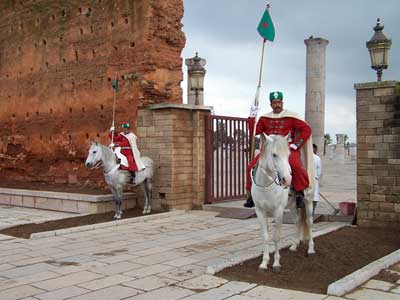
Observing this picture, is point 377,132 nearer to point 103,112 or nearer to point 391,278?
point 391,278

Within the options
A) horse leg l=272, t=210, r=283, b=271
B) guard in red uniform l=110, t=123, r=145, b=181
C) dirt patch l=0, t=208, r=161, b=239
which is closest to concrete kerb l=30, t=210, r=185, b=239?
dirt patch l=0, t=208, r=161, b=239

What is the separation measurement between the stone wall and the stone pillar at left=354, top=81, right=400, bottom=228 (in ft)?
17.6

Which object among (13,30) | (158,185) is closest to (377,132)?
(158,185)

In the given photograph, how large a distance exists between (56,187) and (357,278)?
1054 centimetres

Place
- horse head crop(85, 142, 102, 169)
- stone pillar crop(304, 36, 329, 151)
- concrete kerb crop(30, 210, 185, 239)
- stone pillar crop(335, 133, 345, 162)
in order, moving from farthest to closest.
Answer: stone pillar crop(335, 133, 345, 162)
stone pillar crop(304, 36, 329, 151)
horse head crop(85, 142, 102, 169)
concrete kerb crop(30, 210, 185, 239)

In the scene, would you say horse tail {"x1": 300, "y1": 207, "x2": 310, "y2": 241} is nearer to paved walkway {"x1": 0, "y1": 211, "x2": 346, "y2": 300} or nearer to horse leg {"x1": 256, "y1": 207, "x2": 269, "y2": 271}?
paved walkway {"x1": 0, "y1": 211, "x2": 346, "y2": 300}

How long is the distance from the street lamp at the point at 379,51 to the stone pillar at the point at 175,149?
4173 mm

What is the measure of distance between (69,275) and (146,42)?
24.1 feet

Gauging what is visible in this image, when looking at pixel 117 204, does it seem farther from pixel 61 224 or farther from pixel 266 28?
pixel 266 28

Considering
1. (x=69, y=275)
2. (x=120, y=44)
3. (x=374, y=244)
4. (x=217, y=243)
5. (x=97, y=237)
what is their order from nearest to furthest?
(x=69, y=275), (x=374, y=244), (x=217, y=243), (x=97, y=237), (x=120, y=44)

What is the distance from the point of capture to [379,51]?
11312 millimetres

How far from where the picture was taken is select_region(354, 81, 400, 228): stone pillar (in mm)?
8781

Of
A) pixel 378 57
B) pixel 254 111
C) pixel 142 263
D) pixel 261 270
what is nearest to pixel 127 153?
pixel 142 263

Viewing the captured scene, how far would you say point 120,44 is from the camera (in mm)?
12617
